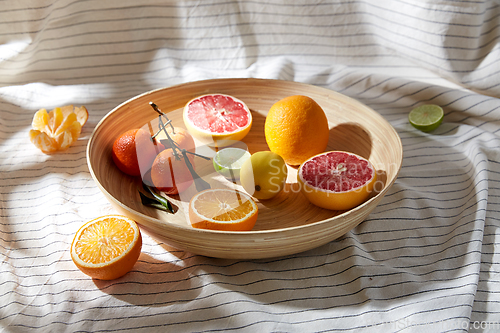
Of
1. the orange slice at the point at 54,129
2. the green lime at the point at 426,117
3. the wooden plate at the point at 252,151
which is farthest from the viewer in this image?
the green lime at the point at 426,117

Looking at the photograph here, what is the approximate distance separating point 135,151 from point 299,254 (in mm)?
556

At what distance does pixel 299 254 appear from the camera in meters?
1.08

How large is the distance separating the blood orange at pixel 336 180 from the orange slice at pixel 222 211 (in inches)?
7.5

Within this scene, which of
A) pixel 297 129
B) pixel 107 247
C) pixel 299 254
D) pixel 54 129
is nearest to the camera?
pixel 107 247

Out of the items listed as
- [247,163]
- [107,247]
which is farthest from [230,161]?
[107,247]

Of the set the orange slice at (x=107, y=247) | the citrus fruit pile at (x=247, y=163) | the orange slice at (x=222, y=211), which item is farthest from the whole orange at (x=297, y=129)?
the orange slice at (x=107, y=247)

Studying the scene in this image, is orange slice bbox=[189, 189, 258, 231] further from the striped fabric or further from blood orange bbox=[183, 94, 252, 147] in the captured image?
blood orange bbox=[183, 94, 252, 147]

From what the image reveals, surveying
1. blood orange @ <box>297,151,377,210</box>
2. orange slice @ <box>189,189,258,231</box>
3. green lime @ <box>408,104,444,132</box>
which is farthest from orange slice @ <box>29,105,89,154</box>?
green lime @ <box>408,104,444,132</box>

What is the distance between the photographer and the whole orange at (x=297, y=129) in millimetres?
1179

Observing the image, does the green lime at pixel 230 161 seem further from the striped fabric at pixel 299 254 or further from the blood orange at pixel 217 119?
the striped fabric at pixel 299 254

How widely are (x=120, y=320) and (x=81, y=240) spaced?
0.69 feet

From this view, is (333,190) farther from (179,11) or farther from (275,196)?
(179,11)

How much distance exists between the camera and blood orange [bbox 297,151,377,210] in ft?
3.51

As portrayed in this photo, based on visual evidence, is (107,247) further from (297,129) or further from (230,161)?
(297,129)
